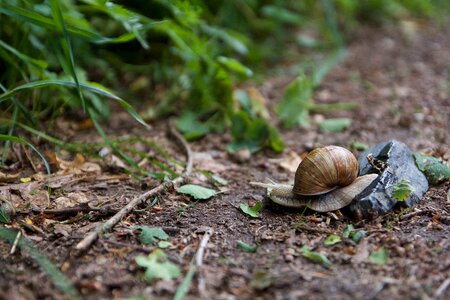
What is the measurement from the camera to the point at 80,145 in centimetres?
262

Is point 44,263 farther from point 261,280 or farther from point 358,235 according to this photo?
point 358,235

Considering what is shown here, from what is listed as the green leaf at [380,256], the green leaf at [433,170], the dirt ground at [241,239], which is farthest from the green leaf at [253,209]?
the green leaf at [433,170]

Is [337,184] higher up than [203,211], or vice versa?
[337,184]

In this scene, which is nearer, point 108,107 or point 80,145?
point 80,145

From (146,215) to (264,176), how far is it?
0.76 m

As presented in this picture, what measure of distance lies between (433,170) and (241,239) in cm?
95

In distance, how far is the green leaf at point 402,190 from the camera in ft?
6.82

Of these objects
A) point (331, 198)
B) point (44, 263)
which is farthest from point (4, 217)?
point (331, 198)

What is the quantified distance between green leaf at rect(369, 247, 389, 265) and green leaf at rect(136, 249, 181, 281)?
642 mm

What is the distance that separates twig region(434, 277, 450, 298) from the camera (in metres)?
1.58

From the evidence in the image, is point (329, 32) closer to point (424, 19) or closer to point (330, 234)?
point (424, 19)

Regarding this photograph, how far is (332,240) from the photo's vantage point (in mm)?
1933

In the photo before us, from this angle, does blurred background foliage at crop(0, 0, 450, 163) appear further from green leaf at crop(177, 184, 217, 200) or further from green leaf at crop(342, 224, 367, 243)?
green leaf at crop(342, 224, 367, 243)

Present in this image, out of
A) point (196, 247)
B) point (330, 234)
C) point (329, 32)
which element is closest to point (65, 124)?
point (196, 247)
